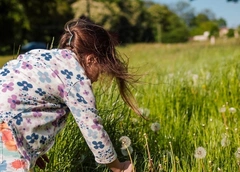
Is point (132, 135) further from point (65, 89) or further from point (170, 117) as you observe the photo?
point (65, 89)

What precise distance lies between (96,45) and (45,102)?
1.03ft

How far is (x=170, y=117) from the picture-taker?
10.1 feet

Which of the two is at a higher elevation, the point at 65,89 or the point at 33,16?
the point at 65,89

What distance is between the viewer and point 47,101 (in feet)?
5.89

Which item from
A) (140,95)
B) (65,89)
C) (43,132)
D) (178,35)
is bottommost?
(178,35)

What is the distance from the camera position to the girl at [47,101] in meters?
1.69

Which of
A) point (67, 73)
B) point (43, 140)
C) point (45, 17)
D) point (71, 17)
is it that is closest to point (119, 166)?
point (43, 140)

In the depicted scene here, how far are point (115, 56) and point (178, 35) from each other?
141 ft

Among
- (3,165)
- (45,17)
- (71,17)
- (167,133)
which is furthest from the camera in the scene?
(71,17)

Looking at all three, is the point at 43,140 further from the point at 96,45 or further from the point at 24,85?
the point at 96,45

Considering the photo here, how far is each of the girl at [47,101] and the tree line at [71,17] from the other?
1421cm

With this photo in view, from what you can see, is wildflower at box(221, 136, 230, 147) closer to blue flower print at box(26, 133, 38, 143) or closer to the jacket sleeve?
the jacket sleeve

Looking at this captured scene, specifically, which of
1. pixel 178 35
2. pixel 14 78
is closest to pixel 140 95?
pixel 14 78

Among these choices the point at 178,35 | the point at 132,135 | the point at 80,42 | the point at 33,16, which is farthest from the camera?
the point at 178,35
